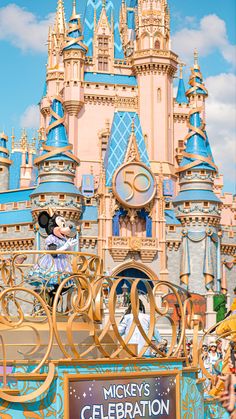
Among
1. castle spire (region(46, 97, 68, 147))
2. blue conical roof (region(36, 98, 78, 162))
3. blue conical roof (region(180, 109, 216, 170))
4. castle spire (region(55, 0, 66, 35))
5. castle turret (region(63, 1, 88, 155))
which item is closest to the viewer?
blue conical roof (region(36, 98, 78, 162))

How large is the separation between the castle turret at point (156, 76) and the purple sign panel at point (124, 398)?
31156 millimetres

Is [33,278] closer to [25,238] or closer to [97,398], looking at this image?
[97,398]

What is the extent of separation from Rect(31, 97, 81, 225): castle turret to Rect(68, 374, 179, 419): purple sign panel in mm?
24403

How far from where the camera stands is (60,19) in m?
47.2

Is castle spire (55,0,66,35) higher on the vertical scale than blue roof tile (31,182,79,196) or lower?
higher

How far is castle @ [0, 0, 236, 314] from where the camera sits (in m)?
31.2

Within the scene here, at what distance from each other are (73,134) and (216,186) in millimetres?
13994

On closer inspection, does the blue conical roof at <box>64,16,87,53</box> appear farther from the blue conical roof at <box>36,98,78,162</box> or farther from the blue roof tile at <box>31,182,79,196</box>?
the blue roof tile at <box>31,182,79,196</box>

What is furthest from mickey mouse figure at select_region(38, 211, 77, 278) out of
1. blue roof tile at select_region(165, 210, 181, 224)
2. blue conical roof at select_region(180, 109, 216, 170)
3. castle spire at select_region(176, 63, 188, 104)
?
castle spire at select_region(176, 63, 188, 104)

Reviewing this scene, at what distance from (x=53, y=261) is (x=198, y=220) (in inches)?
958

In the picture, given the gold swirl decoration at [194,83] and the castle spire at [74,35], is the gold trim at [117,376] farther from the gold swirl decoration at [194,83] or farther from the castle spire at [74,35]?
the gold swirl decoration at [194,83]

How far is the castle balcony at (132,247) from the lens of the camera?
31.0 metres

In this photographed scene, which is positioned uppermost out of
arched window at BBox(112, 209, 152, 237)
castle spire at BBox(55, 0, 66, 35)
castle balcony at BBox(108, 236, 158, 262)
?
castle spire at BBox(55, 0, 66, 35)

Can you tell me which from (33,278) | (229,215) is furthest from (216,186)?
(33,278)
